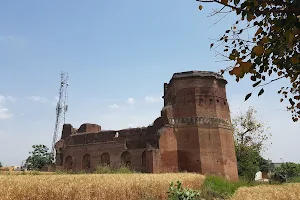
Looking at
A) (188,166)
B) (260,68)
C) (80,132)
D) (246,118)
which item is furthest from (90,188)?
(246,118)

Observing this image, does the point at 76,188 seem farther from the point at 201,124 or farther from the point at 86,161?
the point at 86,161

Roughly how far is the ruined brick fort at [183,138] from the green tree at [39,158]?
2251cm

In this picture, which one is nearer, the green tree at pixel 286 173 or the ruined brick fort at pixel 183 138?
the ruined brick fort at pixel 183 138

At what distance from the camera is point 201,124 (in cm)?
3036

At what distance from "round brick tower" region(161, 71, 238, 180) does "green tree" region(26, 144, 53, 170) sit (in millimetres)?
34073

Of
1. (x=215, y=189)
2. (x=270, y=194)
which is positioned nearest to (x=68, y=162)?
(x=215, y=189)

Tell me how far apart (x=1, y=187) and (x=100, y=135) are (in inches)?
1066

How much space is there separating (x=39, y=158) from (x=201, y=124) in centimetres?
3864

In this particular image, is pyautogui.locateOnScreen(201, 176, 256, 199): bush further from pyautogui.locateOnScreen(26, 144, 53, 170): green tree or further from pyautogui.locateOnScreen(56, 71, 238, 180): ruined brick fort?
pyautogui.locateOnScreen(26, 144, 53, 170): green tree

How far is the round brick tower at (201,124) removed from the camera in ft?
97.0

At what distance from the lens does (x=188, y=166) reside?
29422mm

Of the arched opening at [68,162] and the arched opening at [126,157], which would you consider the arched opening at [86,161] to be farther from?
the arched opening at [126,157]

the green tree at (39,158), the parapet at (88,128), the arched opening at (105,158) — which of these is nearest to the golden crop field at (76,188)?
the arched opening at (105,158)

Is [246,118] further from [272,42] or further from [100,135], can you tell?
[272,42]
